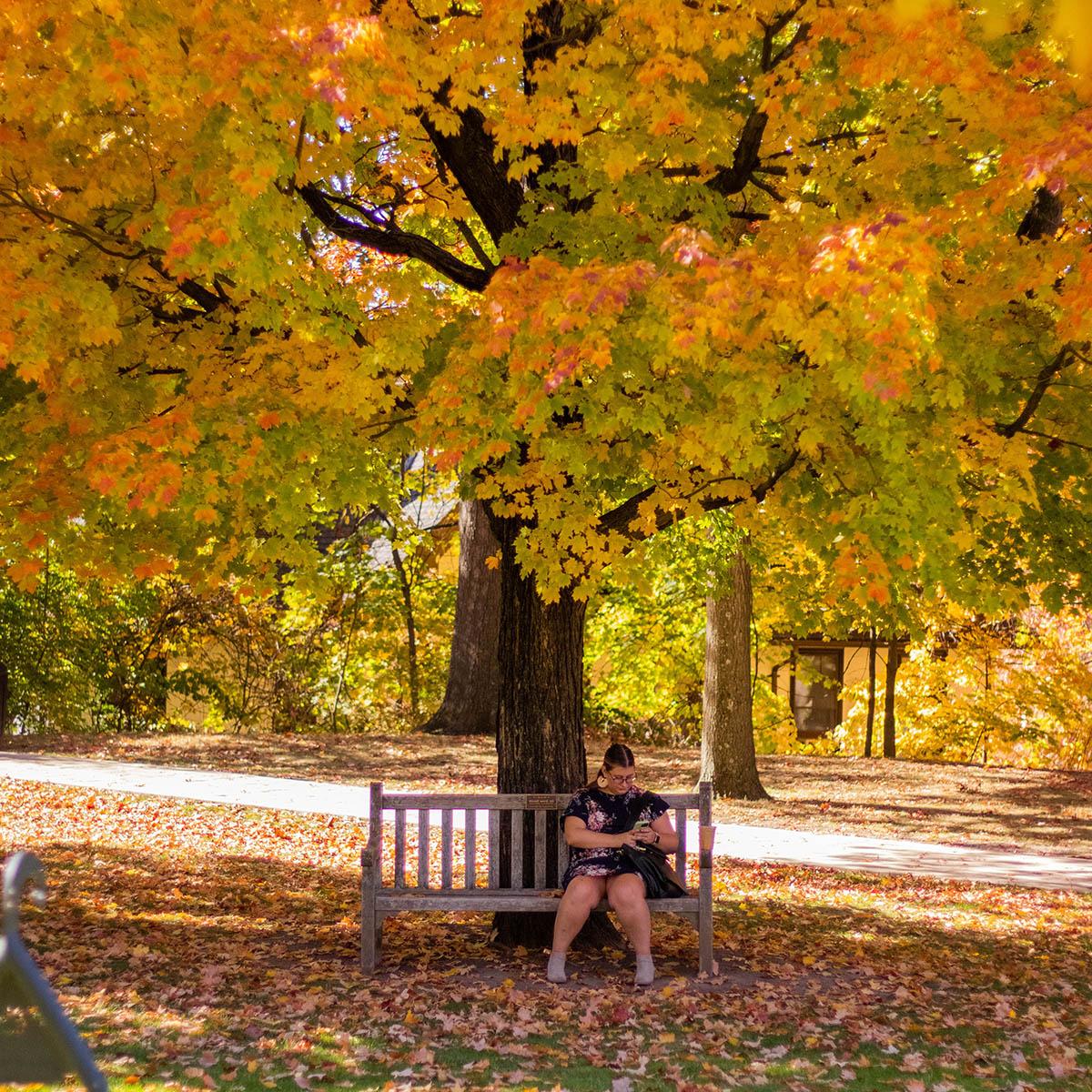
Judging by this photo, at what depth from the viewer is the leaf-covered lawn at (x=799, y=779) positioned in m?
13.9

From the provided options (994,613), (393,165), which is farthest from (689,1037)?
(393,165)

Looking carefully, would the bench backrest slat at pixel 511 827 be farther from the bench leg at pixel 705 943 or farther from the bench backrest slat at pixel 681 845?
the bench leg at pixel 705 943

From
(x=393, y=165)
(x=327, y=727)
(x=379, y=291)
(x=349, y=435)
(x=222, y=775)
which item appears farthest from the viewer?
(x=327, y=727)

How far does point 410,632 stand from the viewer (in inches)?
903

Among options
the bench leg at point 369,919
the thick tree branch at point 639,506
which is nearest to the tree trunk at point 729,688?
the thick tree branch at point 639,506

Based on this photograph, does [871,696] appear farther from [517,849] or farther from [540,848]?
[517,849]

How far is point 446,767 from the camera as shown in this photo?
54.0 feet

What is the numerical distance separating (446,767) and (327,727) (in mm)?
6212

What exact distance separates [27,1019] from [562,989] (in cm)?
362

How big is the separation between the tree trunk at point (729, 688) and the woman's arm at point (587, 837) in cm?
724

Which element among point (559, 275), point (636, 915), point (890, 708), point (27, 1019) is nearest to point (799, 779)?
point (890, 708)

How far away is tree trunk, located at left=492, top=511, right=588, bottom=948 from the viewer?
25.6ft

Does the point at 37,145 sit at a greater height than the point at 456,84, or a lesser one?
lesser

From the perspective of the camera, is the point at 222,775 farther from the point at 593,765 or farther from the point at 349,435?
the point at 349,435
